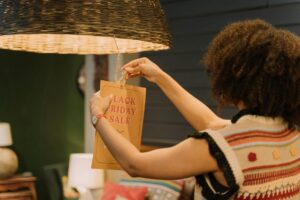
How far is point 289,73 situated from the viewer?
1134mm

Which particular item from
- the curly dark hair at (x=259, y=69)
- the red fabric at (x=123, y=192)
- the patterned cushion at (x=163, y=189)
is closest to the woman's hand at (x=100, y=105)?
the curly dark hair at (x=259, y=69)

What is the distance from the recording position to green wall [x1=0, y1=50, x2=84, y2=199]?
496 cm

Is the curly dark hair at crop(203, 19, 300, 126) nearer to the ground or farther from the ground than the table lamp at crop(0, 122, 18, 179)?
farther from the ground

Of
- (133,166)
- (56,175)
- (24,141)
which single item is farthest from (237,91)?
(24,141)

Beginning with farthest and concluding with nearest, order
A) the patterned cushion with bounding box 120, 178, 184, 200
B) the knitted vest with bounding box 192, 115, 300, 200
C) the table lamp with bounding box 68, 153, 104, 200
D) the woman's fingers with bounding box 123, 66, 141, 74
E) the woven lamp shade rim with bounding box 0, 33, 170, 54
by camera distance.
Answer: the table lamp with bounding box 68, 153, 104, 200 → the patterned cushion with bounding box 120, 178, 184, 200 → the woman's fingers with bounding box 123, 66, 141, 74 → the woven lamp shade rim with bounding box 0, 33, 170, 54 → the knitted vest with bounding box 192, 115, 300, 200

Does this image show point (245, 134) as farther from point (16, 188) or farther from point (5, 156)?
point (16, 188)

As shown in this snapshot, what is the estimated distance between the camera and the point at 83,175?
12.5 feet

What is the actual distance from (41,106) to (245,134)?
4296 mm

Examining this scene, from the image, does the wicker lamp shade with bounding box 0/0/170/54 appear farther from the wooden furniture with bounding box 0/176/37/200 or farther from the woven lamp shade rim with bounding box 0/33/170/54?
the wooden furniture with bounding box 0/176/37/200

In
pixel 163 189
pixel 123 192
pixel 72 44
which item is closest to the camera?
pixel 72 44

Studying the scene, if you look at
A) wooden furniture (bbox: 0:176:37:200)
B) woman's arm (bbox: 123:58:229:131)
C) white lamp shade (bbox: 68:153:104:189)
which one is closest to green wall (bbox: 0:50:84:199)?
wooden furniture (bbox: 0:176:37:200)

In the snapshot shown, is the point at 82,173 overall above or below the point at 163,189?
below

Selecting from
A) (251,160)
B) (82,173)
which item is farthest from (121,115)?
(82,173)

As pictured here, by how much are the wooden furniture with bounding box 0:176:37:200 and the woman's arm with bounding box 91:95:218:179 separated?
3411 millimetres
